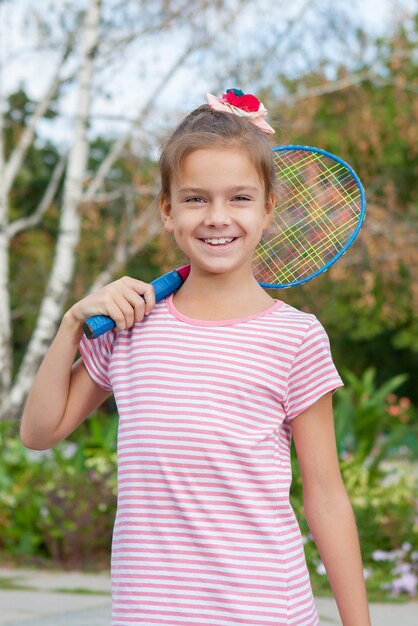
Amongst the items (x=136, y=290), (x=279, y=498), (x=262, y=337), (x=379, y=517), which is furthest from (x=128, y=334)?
(x=379, y=517)

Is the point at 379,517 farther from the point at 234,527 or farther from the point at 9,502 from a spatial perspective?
the point at 234,527

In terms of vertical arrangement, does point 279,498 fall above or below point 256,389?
below

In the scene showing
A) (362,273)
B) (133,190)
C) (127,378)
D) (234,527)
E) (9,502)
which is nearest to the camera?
(234,527)

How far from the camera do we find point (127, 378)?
2178 millimetres

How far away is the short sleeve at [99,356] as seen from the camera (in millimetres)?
2275

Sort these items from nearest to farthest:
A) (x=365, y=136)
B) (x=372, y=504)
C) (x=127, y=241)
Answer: (x=372, y=504) < (x=127, y=241) < (x=365, y=136)

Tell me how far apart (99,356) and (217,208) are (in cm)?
39

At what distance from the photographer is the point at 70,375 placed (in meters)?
2.32

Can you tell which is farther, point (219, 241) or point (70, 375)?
point (70, 375)

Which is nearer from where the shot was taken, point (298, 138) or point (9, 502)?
point (9, 502)

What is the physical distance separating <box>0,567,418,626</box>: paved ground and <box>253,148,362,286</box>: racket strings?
2.25 meters

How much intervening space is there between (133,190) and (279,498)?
30.6 ft

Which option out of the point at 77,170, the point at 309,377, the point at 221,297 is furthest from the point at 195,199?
the point at 77,170

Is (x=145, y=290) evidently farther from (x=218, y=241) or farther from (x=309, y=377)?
(x=309, y=377)
